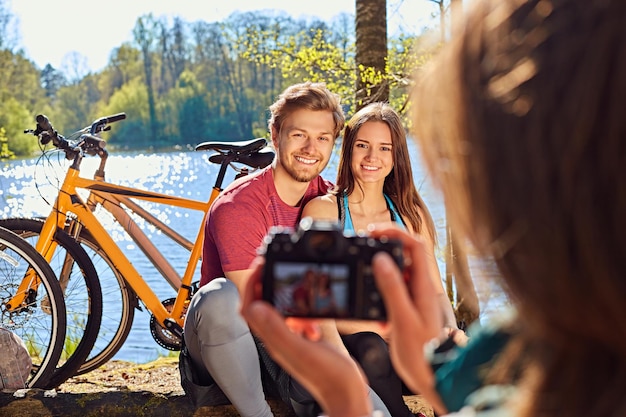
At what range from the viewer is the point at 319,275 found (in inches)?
40.2

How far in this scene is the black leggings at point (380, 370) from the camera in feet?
9.54

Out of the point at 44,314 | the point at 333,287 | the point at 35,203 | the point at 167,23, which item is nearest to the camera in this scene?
the point at 333,287

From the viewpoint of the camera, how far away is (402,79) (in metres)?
4.67

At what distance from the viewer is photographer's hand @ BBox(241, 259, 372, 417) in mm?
947

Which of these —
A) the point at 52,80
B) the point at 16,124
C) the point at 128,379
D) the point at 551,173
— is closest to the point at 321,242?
the point at 551,173

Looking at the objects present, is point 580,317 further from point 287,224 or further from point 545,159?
point 287,224

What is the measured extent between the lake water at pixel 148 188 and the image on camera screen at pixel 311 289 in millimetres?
146

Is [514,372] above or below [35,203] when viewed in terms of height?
above

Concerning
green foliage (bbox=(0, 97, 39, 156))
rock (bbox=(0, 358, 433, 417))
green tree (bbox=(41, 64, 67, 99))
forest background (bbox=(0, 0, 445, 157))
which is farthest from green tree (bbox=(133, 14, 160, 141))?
rock (bbox=(0, 358, 433, 417))

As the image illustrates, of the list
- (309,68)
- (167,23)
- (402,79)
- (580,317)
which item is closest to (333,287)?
(580,317)

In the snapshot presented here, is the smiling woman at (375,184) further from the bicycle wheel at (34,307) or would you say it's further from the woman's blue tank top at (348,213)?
the bicycle wheel at (34,307)

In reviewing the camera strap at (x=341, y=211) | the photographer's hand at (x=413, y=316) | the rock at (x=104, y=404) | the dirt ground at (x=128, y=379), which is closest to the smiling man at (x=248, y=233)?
the camera strap at (x=341, y=211)

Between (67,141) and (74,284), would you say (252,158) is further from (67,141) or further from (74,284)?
(74,284)

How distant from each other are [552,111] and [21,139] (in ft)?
95.8
